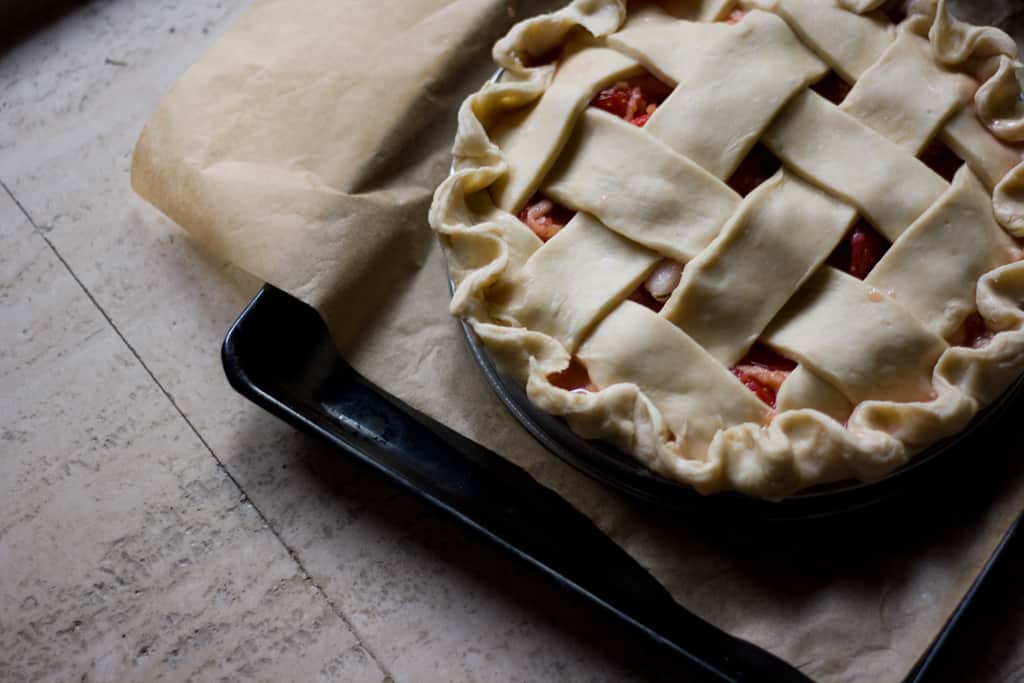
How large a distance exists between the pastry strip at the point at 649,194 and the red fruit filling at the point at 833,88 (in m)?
0.23

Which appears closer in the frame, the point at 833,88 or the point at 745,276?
the point at 745,276

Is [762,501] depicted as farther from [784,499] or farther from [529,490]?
[529,490]

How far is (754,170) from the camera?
129 cm

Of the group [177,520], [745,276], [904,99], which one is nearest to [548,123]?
[745,276]

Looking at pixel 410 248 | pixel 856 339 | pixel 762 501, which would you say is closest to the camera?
pixel 856 339

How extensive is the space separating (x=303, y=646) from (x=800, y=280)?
868 mm

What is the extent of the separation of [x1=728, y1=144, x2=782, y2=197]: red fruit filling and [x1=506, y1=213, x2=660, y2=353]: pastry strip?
16 centimetres

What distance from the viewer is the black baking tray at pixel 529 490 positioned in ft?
4.14

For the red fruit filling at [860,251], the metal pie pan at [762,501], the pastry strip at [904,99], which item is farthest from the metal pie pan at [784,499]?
the pastry strip at [904,99]

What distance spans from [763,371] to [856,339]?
0.11m

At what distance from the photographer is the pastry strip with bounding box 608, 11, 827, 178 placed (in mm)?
1262

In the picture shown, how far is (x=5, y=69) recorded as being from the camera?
5.95ft

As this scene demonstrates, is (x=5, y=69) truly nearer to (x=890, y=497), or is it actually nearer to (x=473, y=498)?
(x=473, y=498)

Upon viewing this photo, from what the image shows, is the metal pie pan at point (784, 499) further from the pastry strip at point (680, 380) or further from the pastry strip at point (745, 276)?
the pastry strip at point (745, 276)
